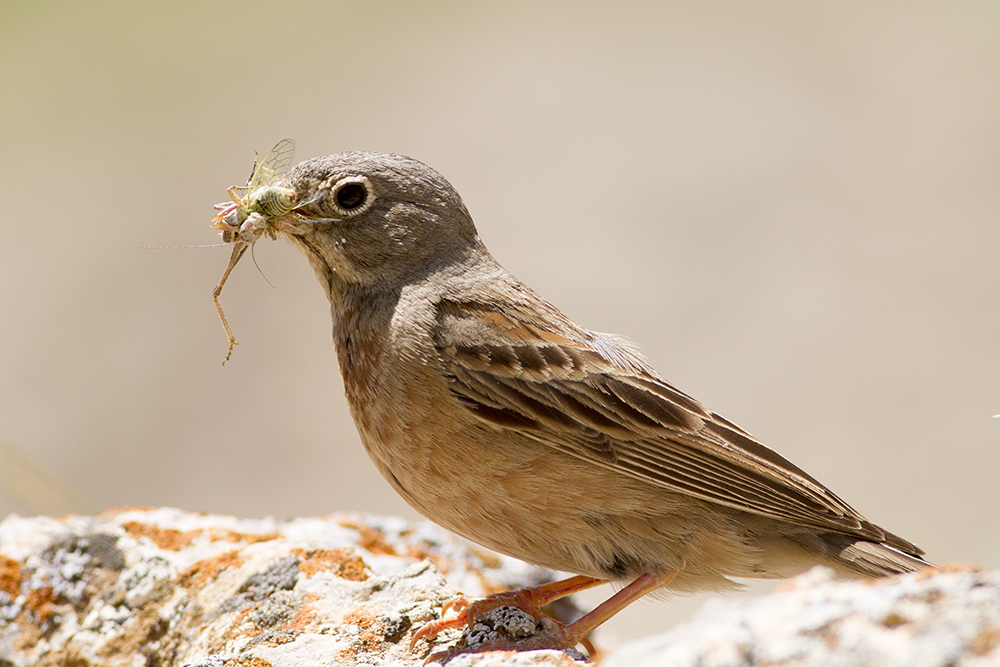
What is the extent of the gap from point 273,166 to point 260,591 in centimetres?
214

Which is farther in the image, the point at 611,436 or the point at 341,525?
the point at 341,525

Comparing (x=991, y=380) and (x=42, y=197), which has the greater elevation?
(x=42, y=197)

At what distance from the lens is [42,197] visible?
14.4 meters

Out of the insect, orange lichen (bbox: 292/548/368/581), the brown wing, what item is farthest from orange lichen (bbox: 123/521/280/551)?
the brown wing

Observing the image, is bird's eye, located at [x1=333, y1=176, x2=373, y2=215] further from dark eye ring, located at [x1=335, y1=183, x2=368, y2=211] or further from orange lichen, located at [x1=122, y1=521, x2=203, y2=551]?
orange lichen, located at [x1=122, y1=521, x2=203, y2=551]

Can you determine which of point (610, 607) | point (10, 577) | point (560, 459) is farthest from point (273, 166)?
point (610, 607)

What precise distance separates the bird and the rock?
428 mm

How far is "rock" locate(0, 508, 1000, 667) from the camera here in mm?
2855

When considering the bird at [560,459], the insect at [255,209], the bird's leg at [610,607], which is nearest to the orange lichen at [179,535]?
the insect at [255,209]

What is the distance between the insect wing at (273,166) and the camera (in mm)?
4961

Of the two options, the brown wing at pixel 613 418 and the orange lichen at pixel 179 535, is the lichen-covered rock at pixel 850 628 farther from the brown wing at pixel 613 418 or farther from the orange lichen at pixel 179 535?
the orange lichen at pixel 179 535

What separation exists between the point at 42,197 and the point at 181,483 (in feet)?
20.1

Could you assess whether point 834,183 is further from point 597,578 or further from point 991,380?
point 597,578

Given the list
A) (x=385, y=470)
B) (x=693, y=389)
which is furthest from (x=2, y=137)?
(x=385, y=470)
